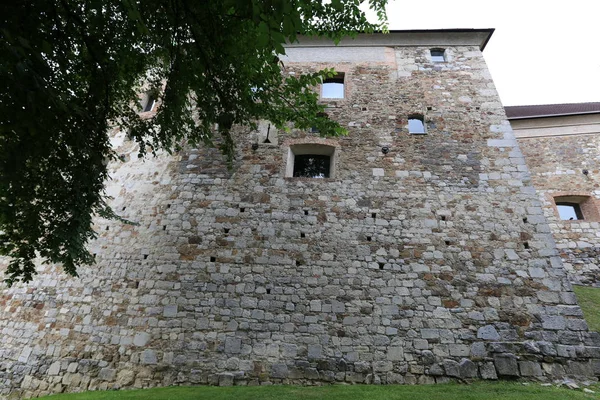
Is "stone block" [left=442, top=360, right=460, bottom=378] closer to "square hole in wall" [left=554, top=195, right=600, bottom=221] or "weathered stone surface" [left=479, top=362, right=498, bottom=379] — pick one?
"weathered stone surface" [left=479, top=362, right=498, bottom=379]

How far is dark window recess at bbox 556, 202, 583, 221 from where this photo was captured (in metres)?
10.9

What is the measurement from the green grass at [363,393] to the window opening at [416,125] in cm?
557

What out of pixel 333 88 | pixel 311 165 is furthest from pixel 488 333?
pixel 333 88

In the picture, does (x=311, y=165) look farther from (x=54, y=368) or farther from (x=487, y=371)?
(x=54, y=368)

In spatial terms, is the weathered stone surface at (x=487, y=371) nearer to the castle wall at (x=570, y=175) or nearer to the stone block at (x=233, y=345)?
the stone block at (x=233, y=345)

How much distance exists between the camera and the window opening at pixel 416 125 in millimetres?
8217

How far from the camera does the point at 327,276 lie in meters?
6.61

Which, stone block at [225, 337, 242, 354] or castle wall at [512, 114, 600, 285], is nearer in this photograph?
stone block at [225, 337, 242, 354]

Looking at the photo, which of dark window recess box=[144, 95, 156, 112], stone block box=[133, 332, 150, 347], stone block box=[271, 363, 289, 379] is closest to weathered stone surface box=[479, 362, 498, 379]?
stone block box=[271, 363, 289, 379]

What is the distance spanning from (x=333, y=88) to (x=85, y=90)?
6.10 m

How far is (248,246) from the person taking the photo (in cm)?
697

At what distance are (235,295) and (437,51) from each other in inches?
346

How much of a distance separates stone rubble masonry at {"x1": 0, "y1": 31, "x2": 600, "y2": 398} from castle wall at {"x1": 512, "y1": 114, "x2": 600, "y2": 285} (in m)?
4.70

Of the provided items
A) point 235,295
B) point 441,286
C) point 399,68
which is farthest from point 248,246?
point 399,68
